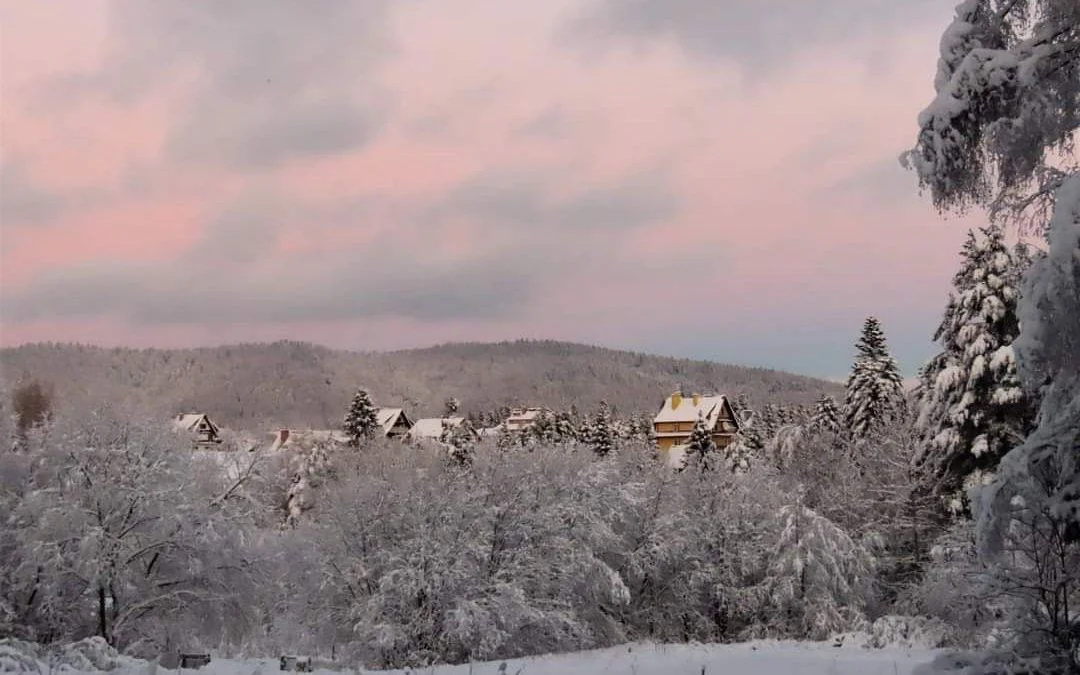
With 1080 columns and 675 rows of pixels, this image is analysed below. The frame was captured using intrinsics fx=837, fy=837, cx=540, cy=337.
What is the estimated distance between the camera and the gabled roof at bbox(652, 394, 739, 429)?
8812 cm

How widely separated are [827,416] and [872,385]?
9.84 meters

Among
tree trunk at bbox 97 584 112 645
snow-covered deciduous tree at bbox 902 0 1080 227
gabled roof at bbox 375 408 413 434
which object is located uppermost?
snow-covered deciduous tree at bbox 902 0 1080 227

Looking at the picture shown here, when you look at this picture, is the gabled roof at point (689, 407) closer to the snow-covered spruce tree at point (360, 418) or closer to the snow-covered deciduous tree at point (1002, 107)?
the snow-covered spruce tree at point (360, 418)

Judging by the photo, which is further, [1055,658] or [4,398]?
[4,398]

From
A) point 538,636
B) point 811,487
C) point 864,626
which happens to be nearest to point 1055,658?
point 864,626

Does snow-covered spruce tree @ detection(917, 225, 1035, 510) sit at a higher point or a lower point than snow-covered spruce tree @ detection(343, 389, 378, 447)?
higher

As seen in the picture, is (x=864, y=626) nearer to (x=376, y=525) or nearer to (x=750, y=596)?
(x=750, y=596)

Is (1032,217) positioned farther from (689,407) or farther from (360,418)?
(689,407)

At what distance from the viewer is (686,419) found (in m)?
89.6

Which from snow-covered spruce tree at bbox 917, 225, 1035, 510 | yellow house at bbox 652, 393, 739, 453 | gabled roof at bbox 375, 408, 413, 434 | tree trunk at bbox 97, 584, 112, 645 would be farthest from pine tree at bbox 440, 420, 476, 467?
snow-covered spruce tree at bbox 917, 225, 1035, 510

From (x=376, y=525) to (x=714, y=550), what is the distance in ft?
43.4

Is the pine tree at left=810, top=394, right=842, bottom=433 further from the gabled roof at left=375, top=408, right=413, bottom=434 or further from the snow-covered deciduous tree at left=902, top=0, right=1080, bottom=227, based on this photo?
the gabled roof at left=375, top=408, right=413, bottom=434

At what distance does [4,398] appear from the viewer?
24453 millimetres

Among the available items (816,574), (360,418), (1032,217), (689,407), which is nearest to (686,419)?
(689,407)
